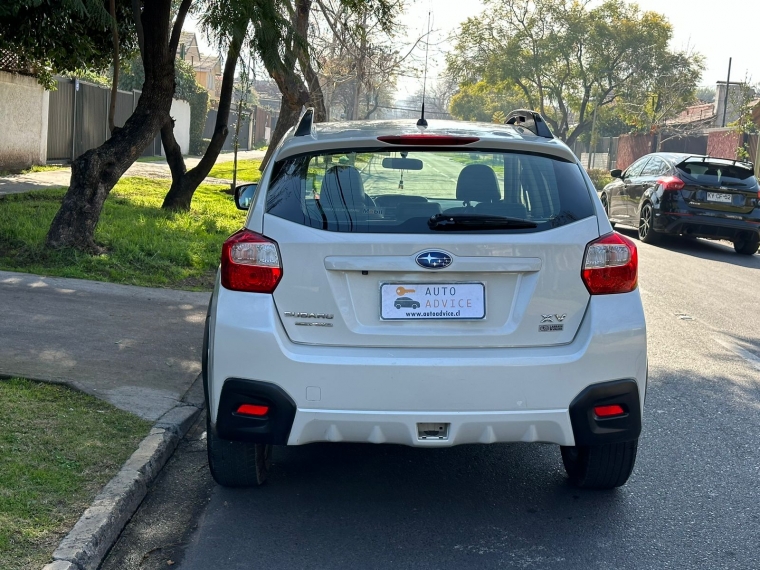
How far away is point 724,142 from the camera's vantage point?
44.9 metres

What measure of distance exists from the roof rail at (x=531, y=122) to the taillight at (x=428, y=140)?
1.61 feet

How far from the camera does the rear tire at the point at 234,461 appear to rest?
4.34 metres

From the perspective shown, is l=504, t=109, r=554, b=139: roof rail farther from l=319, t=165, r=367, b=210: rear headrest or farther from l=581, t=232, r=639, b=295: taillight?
l=319, t=165, r=367, b=210: rear headrest

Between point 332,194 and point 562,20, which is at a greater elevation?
point 562,20

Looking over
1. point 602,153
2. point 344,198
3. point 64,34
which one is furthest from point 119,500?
point 602,153

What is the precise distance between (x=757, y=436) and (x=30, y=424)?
404 cm

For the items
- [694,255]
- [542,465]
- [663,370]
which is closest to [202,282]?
[663,370]

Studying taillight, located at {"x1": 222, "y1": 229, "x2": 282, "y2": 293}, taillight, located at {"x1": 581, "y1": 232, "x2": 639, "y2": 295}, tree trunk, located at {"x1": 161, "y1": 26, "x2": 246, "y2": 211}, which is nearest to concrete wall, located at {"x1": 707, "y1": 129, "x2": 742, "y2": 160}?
tree trunk, located at {"x1": 161, "y1": 26, "x2": 246, "y2": 211}

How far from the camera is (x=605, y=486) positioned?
459cm

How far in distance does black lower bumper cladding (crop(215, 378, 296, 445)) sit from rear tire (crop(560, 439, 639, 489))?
141 cm

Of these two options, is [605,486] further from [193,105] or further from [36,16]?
[193,105]

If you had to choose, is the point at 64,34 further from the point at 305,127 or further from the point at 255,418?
the point at 255,418

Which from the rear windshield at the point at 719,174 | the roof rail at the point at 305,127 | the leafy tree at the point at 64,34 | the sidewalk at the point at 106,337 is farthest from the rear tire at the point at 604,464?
the rear windshield at the point at 719,174

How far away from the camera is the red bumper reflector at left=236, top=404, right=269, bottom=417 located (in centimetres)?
396
